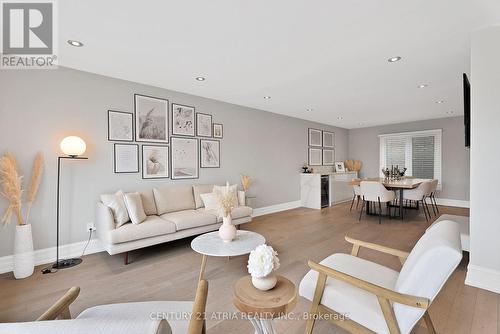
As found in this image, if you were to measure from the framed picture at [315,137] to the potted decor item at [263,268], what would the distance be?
582 cm

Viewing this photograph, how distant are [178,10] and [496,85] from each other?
2999 millimetres

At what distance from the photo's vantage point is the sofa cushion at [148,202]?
3480 millimetres

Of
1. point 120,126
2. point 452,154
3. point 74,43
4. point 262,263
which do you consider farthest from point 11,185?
point 452,154

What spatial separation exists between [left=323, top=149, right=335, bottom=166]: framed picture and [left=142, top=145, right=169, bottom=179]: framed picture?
5052 millimetres

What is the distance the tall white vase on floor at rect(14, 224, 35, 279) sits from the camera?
2.51 meters

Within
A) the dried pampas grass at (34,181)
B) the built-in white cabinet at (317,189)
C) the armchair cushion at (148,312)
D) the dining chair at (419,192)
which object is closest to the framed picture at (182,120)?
the dried pampas grass at (34,181)

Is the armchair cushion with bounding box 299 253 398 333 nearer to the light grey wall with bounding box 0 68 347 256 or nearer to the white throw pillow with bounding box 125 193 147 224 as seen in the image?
the white throw pillow with bounding box 125 193 147 224

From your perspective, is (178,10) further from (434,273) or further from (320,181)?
(320,181)

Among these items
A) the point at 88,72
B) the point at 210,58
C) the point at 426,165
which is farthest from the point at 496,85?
the point at 426,165

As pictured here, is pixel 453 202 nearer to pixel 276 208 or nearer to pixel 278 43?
pixel 276 208

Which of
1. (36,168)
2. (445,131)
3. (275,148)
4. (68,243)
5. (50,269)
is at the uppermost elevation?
(445,131)

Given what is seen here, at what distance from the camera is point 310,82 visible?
367cm

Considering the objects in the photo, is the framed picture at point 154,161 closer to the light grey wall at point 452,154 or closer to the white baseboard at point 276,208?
the white baseboard at point 276,208

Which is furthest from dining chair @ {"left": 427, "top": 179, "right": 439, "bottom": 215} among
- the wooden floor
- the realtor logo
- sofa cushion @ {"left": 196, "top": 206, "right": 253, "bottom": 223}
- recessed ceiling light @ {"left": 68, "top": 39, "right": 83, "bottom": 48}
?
the realtor logo
